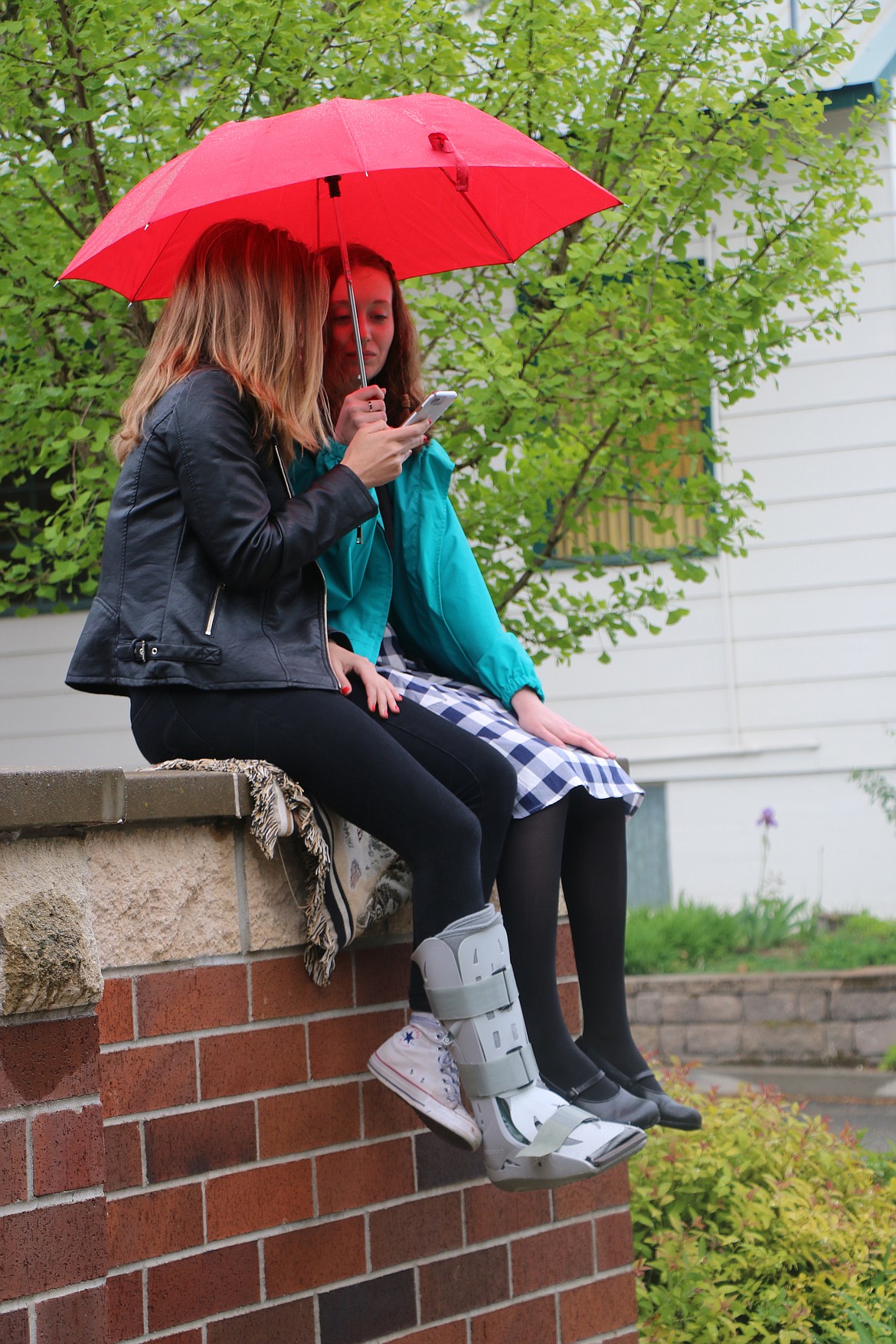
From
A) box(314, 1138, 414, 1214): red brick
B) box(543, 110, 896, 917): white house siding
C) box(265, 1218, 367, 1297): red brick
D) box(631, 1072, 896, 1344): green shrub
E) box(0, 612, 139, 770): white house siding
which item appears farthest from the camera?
box(0, 612, 139, 770): white house siding

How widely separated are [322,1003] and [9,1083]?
2.87ft

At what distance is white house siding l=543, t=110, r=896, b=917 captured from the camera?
26.8ft

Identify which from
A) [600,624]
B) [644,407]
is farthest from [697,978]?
[644,407]

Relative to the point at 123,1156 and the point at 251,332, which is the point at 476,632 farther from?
the point at 123,1156

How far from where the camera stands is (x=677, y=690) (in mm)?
8406

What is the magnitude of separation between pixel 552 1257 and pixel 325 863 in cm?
118

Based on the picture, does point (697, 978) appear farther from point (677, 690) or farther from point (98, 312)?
point (98, 312)

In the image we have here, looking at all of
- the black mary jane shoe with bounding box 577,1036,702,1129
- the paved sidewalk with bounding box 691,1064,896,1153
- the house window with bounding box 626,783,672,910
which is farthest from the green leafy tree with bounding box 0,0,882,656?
the house window with bounding box 626,783,672,910

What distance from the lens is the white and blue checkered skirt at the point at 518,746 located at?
8.72ft

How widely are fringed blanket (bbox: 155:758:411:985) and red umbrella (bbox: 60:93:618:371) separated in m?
0.93

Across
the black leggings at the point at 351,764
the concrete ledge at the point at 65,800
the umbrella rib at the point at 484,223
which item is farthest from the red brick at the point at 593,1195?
the umbrella rib at the point at 484,223

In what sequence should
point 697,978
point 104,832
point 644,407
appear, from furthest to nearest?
point 697,978 → point 644,407 → point 104,832

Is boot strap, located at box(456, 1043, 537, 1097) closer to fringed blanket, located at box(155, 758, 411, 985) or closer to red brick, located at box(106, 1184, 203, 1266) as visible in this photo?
fringed blanket, located at box(155, 758, 411, 985)

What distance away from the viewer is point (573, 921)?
2887 mm
